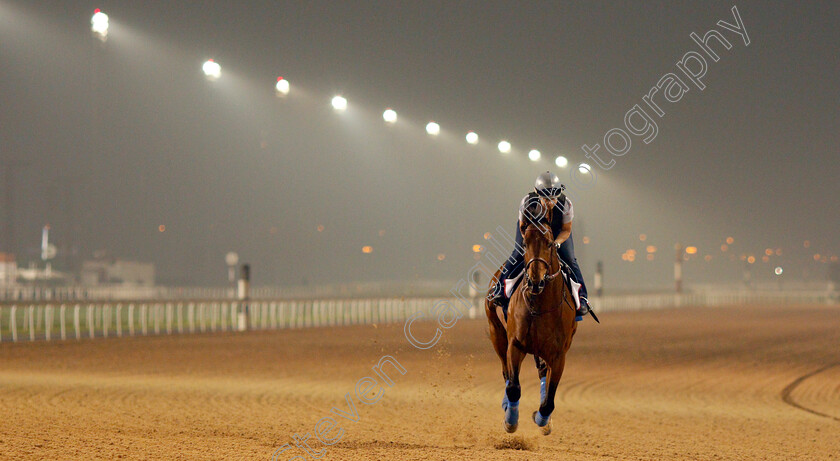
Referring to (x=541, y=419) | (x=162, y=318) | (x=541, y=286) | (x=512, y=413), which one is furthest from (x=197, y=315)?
(x=541, y=286)

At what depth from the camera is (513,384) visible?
8156 millimetres

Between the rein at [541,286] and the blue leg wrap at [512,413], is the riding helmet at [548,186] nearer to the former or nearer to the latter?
the rein at [541,286]

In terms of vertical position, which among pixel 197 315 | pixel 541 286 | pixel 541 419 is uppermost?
pixel 541 286

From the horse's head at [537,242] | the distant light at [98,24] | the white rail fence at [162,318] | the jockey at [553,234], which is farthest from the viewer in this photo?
the white rail fence at [162,318]

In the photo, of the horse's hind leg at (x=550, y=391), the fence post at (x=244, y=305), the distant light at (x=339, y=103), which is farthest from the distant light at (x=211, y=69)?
the horse's hind leg at (x=550, y=391)

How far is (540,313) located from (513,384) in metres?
0.74

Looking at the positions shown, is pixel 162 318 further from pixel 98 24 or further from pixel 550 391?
pixel 550 391

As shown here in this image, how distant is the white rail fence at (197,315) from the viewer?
26031 mm

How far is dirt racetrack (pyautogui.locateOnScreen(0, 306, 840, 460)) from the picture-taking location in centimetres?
874

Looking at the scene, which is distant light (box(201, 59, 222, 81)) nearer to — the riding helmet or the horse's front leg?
the riding helmet

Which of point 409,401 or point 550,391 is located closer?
point 550,391

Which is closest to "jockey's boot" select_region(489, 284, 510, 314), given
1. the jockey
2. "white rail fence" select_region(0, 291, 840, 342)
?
the jockey

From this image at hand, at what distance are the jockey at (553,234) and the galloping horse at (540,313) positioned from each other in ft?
0.37

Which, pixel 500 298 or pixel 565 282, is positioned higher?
pixel 565 282
